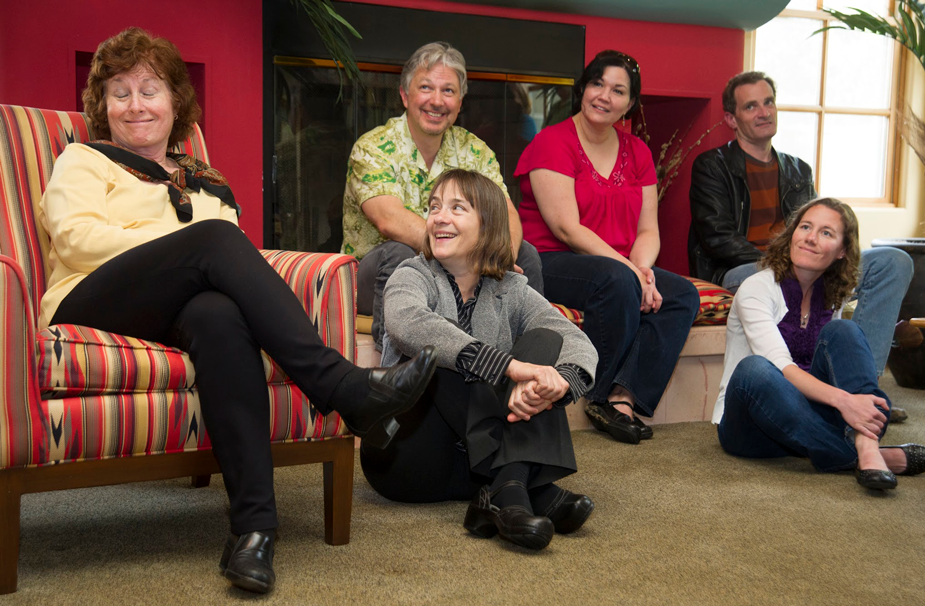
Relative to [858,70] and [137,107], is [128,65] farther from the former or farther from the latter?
[858,70]

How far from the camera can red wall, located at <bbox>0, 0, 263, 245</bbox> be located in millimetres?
2695

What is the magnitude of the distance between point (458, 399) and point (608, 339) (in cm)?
93

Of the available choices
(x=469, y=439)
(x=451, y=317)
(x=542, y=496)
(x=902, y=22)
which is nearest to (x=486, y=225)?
(x=451, y=317)

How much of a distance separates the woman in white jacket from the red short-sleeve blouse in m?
0.54

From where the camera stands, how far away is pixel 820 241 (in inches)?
85.2

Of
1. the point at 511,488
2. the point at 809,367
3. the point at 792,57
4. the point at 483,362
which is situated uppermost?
the point at 792,57

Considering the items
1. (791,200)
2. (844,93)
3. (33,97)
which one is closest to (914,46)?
(791,200)

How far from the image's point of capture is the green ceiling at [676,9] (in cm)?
335

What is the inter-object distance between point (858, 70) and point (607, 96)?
3323 millimetres

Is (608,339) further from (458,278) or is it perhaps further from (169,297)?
(169,297)

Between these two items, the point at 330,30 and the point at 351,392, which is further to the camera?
the point at 330,30

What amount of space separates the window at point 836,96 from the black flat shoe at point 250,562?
448 centimetres

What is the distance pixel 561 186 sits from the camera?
2.62 meters

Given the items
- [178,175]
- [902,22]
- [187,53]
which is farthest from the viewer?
[902,22]
